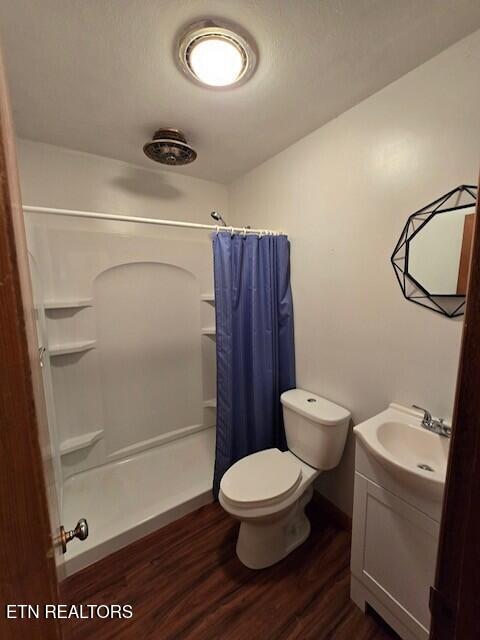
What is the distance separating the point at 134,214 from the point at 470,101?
77.4 inches

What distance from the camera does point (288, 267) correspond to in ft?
6.13

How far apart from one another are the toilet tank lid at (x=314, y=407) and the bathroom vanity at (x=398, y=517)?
0.28 metres

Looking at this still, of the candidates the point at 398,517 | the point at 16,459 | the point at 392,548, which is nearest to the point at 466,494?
the point at 16,459

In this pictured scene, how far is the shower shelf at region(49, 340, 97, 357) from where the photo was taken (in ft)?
5.79

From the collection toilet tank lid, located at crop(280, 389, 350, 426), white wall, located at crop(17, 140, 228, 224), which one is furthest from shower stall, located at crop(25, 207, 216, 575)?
toilet tank lid, located at crop(280, 389, 350, 426)

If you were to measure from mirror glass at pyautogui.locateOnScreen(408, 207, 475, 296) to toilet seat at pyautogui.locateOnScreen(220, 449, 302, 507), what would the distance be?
1163mm

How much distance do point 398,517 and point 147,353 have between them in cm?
188

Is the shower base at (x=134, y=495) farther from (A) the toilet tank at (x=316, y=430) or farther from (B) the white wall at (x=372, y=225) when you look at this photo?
(B) the white wall at (x=372, y=225)

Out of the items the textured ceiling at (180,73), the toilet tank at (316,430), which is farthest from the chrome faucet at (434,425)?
the textured ceiling at (180,73)

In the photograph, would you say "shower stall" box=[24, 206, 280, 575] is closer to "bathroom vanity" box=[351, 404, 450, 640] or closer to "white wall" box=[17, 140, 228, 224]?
"white wall" box=[17, 140, 228, 224]

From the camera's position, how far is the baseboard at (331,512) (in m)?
1.62

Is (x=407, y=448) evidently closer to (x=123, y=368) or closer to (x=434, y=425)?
(x=434, y=425)

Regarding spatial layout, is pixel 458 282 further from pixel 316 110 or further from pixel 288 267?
pixel 316 110

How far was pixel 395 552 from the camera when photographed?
3.49 feet
